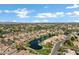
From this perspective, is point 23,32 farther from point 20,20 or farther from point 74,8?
point 74,8

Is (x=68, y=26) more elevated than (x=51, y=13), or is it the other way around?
(x=51, y=13)

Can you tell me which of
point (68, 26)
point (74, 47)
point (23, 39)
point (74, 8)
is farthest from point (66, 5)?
point (23, 39)

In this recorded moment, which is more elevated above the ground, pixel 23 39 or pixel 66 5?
pixel 66 5

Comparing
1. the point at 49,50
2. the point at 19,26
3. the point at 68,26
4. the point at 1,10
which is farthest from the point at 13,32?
the point at 68,26
